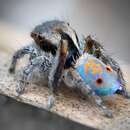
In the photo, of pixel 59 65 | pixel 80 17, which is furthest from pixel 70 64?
pixel 80 17

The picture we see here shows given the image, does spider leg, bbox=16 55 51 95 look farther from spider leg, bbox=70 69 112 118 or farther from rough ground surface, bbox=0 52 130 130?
spider leg, bbox=70 69 112 118

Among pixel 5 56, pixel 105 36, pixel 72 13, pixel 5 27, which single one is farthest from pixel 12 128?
pixel 72 13

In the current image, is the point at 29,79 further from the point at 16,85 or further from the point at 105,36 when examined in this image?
the point at 105,36

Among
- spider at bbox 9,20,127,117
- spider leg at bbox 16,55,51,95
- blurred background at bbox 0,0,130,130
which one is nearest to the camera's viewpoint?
spider at bbox 9,20,127,117

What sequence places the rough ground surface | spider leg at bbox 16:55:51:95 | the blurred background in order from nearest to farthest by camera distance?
1. the rough ground surface
2. spider leg at bbox 16:55:51:95
3. the blurred background

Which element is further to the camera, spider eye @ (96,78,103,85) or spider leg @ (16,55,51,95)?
spider leg @ (16,55,51,95)

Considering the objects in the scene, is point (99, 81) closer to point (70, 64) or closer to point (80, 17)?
point (70, 64)

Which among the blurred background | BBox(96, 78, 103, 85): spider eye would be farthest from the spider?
the blurred background

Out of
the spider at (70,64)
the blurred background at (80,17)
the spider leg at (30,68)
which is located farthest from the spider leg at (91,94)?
the blurred background at (80,17)
